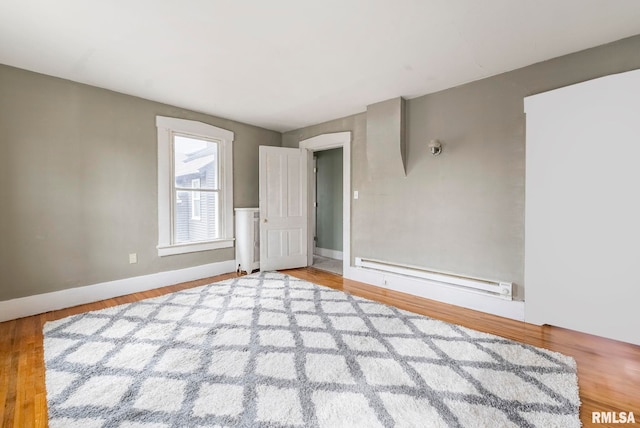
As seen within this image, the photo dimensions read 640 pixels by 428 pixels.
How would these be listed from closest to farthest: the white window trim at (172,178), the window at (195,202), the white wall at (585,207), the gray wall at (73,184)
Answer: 1. the white wall at (585,207)
2. the gray wall at (73,184)
3. the white window trim at (172,178)
4. the window at (195,202)

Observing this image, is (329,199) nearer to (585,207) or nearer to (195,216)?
(195,216)

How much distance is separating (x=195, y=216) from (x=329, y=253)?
2.82m

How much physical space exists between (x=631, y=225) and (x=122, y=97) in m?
5.18

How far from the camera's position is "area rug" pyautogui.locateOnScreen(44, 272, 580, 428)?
148 centimetres

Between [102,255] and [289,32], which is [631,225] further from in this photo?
[102,255]

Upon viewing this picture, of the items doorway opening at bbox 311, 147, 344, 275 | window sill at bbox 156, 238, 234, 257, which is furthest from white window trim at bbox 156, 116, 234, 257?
doorway opening at bbox 311, 147, 344, 275

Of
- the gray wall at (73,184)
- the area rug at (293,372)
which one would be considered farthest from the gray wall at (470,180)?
the gray wall at (73,184)

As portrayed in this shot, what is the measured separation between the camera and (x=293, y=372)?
1.86 meters

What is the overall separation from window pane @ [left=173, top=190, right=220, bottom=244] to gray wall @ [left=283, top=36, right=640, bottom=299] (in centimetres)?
238

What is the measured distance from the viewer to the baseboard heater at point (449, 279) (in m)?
2.79

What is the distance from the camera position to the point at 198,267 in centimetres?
410

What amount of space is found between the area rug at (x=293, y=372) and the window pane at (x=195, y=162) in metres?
1.90

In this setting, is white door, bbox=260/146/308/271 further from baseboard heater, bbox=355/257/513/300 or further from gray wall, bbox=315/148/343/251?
baseboard heater, bbox=355/257/513/300

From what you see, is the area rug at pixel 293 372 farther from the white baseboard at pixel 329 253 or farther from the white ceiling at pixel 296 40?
the white baseboard at pixel 329 253
